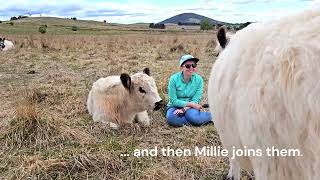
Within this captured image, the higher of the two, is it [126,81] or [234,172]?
[126,81]

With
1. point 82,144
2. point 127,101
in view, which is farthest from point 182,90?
point 82,144

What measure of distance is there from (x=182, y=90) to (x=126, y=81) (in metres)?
0.97

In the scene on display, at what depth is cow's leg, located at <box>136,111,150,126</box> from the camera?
23.1 feet

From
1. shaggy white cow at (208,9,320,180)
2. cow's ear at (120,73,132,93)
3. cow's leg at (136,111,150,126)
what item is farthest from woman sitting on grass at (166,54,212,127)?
shaggy white cow at (208,9,320,180)

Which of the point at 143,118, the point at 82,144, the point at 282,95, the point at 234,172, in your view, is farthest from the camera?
the point at 143,118

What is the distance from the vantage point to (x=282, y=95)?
1.72 meters

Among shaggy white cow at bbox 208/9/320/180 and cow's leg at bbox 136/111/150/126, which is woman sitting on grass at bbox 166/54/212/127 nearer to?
cow's leg at bbox 136/111/150/126

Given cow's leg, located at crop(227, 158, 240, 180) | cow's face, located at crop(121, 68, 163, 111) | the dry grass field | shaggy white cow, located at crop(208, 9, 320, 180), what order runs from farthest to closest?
cow's face, located at crop(121, 68, 163, 111) < the dry grass field < cow's leg, located at crop(227, 158, 240, 180) < shaggy white cow, located at crop(208, 9, 320, 180)

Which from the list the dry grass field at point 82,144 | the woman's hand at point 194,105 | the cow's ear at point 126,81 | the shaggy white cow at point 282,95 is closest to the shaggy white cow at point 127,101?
the cow's ear at point 126,81

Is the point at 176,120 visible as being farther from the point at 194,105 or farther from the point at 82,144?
the point at 82,144

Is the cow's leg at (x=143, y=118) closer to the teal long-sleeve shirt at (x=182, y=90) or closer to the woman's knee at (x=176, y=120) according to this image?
the woman's knee at (x=176, y=120)

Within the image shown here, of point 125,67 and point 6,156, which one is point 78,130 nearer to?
point 6,156

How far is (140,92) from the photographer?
23.1ft

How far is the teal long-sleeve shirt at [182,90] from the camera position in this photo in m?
7.14
